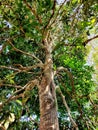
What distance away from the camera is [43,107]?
12.8ft

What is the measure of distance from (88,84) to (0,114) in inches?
96.9

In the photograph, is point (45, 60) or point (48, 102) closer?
point (48, 102)

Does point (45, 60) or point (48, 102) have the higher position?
point (45, 60)

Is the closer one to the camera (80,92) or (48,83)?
(48,83)

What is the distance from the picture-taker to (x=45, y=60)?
4750mm

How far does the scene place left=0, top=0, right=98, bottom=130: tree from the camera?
385 centimetres

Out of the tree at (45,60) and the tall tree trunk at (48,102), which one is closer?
the tall tree trunk at (48,102)

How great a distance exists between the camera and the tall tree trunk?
3.62 metres

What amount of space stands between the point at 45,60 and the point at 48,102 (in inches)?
42.5

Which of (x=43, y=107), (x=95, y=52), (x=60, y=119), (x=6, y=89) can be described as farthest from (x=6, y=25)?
(x=95, y=52)

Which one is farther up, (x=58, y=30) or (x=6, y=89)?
(x=58, y=30)

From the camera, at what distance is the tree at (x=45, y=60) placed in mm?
3852

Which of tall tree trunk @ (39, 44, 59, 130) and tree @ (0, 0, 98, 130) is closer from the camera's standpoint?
tall tree trunk @ (39, 44, 59, 130)

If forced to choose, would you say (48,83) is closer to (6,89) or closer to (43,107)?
(43,107)
